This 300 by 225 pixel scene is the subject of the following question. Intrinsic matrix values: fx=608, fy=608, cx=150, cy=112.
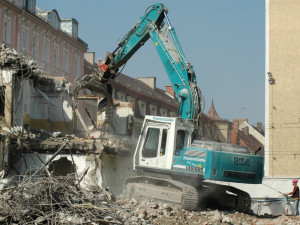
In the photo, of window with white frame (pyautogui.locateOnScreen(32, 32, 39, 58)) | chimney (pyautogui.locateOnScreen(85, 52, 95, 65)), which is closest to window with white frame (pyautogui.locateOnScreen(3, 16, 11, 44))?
window with white frame (pyautogui.locateOnScreen(32, 32, 39, 58))

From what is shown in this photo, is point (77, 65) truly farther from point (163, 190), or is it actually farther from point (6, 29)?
point (163, 190)

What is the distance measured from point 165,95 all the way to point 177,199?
42.0m

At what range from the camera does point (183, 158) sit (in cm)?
1722

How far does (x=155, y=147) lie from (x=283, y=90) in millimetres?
21667

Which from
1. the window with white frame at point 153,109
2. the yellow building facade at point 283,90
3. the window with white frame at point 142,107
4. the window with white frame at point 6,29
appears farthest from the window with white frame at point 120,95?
the yellow building facade at point 283,90

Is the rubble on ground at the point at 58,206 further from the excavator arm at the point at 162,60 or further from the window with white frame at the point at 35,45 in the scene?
the window with white frame at the point at 35,45

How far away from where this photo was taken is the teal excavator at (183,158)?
55.0ft

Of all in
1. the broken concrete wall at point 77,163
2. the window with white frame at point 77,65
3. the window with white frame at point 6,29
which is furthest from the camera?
the window with white frame at point 77,65

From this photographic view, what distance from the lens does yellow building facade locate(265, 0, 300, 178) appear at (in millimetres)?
37438

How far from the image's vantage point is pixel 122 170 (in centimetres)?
2391

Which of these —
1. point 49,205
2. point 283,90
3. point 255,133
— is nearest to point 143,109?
point 283,90

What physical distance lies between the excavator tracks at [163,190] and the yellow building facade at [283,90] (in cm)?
2059

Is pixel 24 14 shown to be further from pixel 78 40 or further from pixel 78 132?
pixel 78 132

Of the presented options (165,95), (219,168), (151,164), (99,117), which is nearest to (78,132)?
(99,117)
